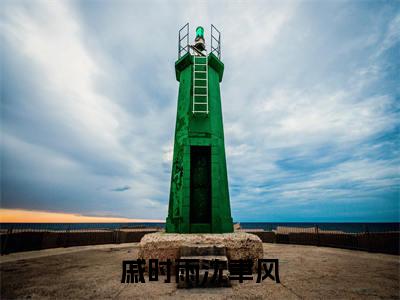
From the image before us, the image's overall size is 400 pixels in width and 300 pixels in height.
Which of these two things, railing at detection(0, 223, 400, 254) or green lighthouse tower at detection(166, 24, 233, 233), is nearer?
green lighthouse tower at detection(166, 24, 233, 233)

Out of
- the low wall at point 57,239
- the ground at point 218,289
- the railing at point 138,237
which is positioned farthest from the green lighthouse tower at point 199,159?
the low wall at point 57,239

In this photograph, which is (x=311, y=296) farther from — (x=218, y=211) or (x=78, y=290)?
(x=78, y=290)

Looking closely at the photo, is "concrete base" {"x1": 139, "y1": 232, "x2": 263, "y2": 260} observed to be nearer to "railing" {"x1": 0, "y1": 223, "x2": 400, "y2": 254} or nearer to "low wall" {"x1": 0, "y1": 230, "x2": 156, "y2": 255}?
"railing" {"x1": 0, "y1": 223, "x2": 400, "y2": 254}

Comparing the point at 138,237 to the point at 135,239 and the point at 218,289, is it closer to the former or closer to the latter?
the point at 135,239

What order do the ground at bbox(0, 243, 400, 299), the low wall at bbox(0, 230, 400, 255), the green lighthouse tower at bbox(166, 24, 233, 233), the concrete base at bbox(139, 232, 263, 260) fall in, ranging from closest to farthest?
the ground at bbox(0, 243, 400, 299), the concrete base at bbox(139, 232, 263, 260), the green lighthouse tower at bbox(166, 24, 233, 233), the low wall at bbox(0, 230, 400, 255)

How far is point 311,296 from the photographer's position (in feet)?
15.1

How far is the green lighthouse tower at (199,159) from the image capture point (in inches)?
308

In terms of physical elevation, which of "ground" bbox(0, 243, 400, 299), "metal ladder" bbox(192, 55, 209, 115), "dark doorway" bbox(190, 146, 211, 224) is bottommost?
"ground" bbox(0, 243, 400, 299)

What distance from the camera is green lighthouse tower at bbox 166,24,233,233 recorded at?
25.6 feet

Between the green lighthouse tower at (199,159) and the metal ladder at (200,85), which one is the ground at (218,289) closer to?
the green lighthouse tower at (199,159)

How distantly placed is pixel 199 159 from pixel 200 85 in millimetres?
3135

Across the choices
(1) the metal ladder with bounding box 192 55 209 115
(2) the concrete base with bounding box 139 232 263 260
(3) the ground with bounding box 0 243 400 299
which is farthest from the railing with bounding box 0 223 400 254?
(1) the metal ladder with bounding box 192 55 209 115

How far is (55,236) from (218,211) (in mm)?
11858

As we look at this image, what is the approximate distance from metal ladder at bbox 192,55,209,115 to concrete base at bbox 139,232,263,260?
4589 mm
